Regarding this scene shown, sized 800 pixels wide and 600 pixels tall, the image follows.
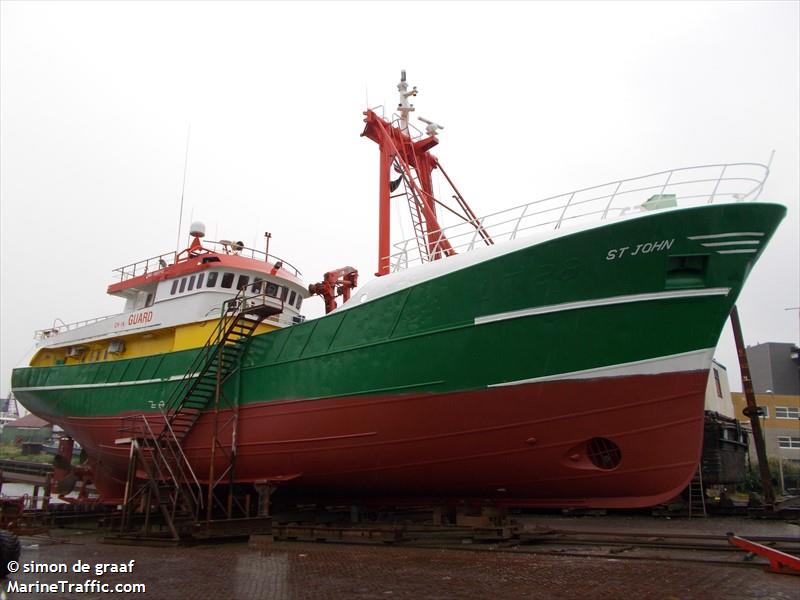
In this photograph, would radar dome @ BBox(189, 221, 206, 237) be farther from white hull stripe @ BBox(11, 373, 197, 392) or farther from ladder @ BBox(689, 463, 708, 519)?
ladder @ BBox(689, 463, 708, 519)

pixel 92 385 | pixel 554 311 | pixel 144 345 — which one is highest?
pixel 144 345

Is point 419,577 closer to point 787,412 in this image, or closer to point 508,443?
point 508,443

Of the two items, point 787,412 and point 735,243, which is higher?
point 787,412

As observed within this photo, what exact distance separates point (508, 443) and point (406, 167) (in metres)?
7.07

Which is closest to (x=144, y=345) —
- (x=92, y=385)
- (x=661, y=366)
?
(x=92, y=385)

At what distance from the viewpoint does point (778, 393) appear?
154 ft

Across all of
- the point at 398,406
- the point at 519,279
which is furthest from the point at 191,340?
the point at 519,279

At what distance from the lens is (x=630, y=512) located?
17391 millimetres

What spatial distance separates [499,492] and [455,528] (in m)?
0.96

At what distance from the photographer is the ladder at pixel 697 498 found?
16.1 metres

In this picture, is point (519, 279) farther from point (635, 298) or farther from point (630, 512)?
point (630, 512)

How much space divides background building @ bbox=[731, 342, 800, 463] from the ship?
34685mm

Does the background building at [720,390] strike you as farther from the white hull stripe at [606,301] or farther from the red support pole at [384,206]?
the white hull stripe at [606,301]

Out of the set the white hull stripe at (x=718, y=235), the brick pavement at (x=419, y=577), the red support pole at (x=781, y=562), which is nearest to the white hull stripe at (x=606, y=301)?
the white hull stripe at (x=718, y=235)
